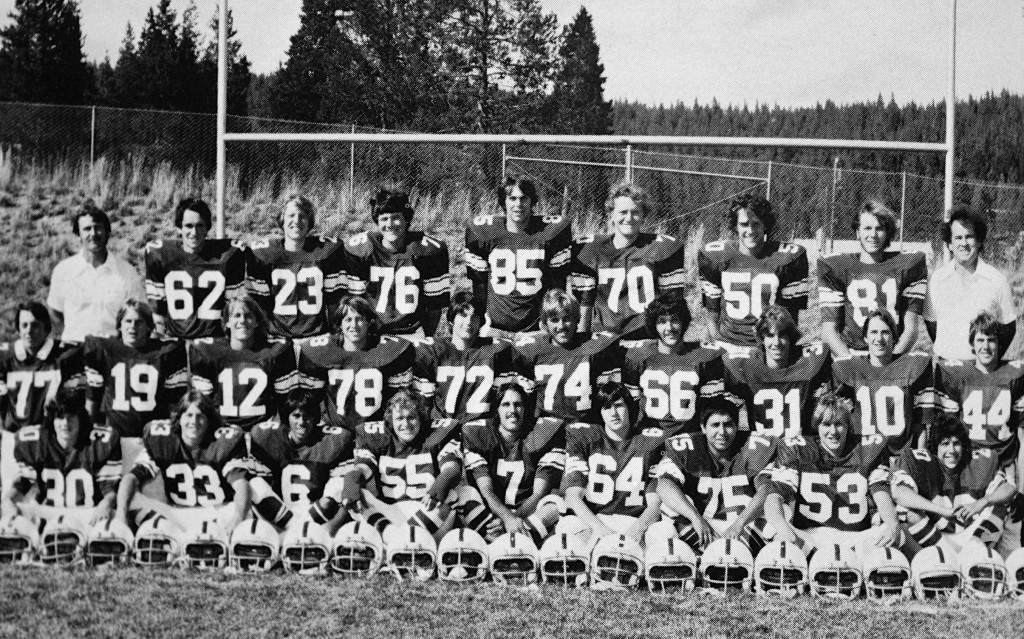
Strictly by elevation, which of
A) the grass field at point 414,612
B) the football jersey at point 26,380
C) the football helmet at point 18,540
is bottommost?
the grass field at point 414,612

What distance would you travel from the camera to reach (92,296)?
4.94m

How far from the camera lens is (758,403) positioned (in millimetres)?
4520

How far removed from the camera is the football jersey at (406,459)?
4582mm

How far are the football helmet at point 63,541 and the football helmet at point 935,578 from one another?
376cm

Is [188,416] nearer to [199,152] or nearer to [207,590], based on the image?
[207,590]

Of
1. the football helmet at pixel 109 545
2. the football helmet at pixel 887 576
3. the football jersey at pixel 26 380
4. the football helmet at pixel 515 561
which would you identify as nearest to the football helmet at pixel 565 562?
the football helmet at pixel 515 561

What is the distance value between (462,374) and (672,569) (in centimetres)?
132

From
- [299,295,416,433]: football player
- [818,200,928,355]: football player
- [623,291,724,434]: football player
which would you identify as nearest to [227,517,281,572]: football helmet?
[299,295,416,433]: football player

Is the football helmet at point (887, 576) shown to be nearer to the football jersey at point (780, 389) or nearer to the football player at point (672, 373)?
the football jersey at point (780, 389)

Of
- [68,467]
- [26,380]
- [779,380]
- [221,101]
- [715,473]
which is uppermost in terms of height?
[221,101]

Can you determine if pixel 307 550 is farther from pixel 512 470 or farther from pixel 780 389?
pixel 780 389

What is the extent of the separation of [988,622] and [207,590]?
10.8 feet

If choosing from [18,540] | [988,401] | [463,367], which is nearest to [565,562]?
[463,367]

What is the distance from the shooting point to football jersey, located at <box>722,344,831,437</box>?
449 cm
